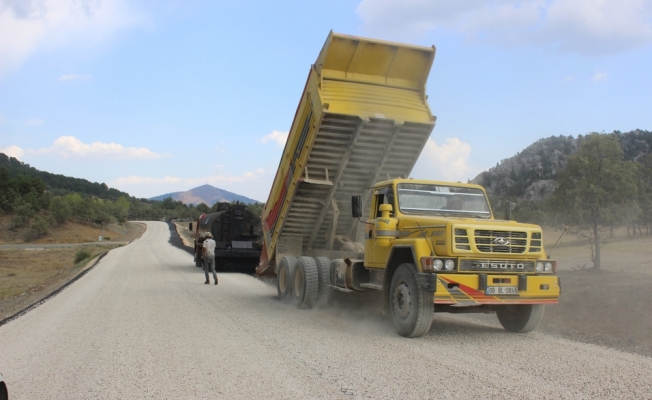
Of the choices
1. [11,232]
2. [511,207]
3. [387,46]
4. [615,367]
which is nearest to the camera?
[615,367]

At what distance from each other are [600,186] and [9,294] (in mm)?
20355

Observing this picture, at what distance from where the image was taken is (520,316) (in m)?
8.46

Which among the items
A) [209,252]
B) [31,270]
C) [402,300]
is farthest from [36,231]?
[402,300]

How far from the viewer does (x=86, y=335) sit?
836 centimetres

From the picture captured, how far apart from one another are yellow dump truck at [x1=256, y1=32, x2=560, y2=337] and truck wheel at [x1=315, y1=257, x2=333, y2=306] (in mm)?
23

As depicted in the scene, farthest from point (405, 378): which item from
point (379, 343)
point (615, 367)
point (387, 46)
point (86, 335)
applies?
point (387, 46)

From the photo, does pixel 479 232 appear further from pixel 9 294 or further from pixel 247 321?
pixel 9 294

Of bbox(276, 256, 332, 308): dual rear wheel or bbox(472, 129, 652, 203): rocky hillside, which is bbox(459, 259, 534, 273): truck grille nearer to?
bbox(276, 256, 332, 308): dual rear wheel

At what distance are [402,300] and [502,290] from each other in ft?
4.61

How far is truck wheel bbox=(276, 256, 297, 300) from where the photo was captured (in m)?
12.0

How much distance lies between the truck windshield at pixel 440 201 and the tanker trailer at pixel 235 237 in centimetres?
1395

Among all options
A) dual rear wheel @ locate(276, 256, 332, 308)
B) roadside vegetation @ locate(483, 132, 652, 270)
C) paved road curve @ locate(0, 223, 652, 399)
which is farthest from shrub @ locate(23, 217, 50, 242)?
dual rear wheel @ locate(276, 256, 332, 308)

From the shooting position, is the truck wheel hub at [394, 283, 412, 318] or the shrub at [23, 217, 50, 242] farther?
the shrub at [23, 217, 50, 242]

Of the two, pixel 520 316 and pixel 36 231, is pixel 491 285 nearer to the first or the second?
pixel 520 316
